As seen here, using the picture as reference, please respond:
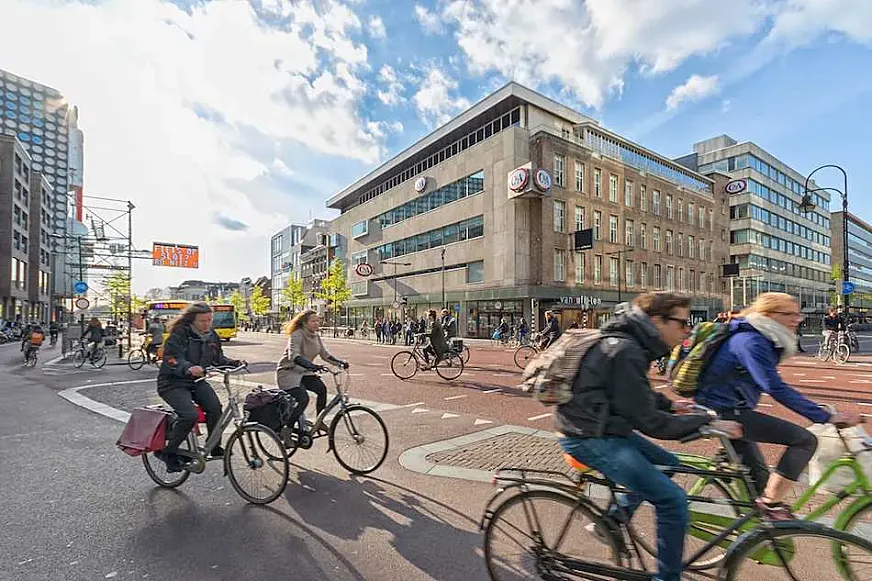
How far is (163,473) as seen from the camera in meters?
4.93

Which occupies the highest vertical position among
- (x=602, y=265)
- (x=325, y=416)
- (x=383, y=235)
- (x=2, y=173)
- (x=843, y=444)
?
(x=2, y=173)

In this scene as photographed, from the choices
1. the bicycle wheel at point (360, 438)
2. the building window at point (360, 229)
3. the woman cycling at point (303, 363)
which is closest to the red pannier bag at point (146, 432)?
the woman cycling at point (303, 363)

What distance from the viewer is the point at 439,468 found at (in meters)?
5.35

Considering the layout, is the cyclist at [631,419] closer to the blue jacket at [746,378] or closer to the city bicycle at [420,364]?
the blue jacket at [746,378]

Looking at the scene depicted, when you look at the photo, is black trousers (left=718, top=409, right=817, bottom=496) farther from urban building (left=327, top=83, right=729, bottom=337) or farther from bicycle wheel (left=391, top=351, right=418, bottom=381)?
urban building (left=327, top=83, right=729, bottom=337)

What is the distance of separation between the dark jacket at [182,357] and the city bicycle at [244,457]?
0.75ft

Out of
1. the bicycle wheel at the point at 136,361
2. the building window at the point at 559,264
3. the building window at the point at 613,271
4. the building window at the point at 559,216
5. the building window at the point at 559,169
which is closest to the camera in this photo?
the bicycle wheel at the point at 136,361

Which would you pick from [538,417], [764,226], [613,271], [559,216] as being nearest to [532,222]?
[559,216]

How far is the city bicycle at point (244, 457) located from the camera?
4422 millimetres

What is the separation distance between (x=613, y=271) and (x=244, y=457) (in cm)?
4288

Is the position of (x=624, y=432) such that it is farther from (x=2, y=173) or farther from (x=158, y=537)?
(x=2, y=173)

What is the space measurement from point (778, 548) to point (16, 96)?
151 m

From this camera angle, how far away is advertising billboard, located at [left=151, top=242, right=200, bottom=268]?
33344 millimetres

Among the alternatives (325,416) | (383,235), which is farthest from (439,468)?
(383,235)
